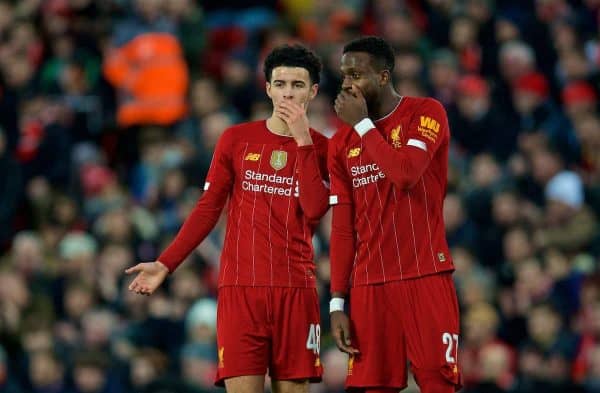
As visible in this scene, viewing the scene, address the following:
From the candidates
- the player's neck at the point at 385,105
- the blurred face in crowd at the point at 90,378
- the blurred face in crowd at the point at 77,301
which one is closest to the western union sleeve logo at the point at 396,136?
the player's neck at the point at 385,105

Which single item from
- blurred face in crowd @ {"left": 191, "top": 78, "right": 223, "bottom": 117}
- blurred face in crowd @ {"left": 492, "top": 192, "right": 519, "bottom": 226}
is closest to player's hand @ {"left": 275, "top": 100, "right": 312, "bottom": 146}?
blurred face in crowd @ {"left": 492, "top": 192, "right": 519, "bottom": 226}

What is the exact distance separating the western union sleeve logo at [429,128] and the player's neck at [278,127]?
905mm

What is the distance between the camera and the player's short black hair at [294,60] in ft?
28.8

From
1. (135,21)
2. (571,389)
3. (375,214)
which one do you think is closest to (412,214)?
(375,214)

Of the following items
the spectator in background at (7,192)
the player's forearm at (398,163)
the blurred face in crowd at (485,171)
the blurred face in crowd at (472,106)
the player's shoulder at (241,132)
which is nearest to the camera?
the player's forearm at (398,163)

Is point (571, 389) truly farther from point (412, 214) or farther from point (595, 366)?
point (412, 214)

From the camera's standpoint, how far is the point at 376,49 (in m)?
8.34

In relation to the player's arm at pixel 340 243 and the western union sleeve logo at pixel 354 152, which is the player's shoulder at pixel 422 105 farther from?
the player's arm at pixel 340 243

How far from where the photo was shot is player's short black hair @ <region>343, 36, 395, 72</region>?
27.4 feet

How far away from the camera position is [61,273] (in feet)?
47.4

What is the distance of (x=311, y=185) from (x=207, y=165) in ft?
21.6

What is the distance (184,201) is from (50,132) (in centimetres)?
179

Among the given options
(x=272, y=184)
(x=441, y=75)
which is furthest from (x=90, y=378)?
(x=441, y=75)

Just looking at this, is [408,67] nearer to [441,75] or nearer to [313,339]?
[441,75]
